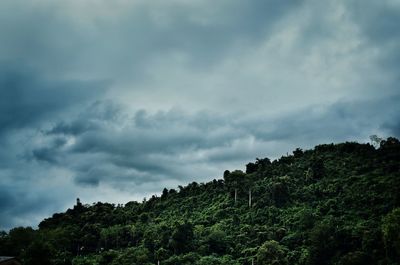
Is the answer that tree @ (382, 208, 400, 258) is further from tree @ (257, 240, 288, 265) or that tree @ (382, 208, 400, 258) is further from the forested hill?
tree @ (257, 240, 288, 265)

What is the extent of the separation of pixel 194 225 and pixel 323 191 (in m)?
24.9

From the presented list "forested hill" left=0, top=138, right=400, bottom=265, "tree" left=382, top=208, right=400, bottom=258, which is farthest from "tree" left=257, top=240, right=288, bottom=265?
"tree" left=382, top=208, right=400, bottom=258

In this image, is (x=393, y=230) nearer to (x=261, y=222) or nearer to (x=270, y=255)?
(x=270, y=255)

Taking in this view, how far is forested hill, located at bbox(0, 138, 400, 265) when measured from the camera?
67.9 m

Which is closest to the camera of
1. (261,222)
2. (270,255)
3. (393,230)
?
(393,230)

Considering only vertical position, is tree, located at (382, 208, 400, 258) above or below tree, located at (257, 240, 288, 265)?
above

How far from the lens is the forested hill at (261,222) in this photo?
67938 mm

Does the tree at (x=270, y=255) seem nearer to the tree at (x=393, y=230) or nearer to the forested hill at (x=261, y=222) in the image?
the forested hill at (x=261, y=222)

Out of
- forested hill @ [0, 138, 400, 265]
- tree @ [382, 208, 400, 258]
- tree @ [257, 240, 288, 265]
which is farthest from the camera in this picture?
forested hill @ [0, 138, 400, 265]

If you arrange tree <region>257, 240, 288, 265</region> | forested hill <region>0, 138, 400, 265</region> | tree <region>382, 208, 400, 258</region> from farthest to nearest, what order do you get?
forested hill <region>0, 138, 400, 265</region> < tree <region>257, 240, 288, 265</region> < tree <region>382, 208, 400, 258</region>

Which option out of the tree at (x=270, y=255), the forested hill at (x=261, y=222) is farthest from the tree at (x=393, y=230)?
the tree at (x=270, y=255)

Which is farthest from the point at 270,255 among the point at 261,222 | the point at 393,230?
the point at 261,222

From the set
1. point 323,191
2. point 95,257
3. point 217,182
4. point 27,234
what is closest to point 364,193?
point 323,191

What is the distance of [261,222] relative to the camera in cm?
8562
